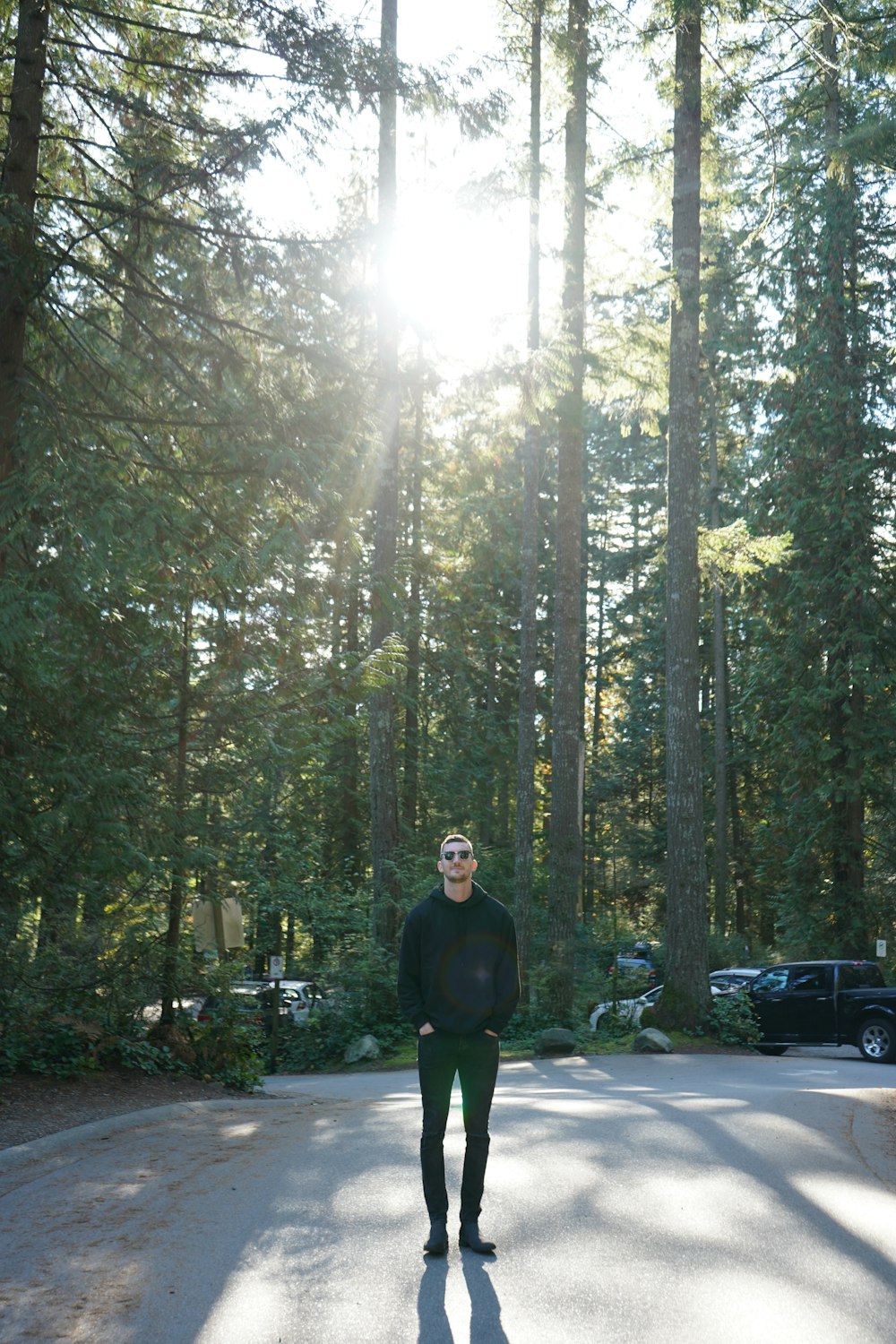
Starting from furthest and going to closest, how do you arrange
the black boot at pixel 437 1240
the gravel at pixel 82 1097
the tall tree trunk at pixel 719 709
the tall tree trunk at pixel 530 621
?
the tall tree trunk at pixel 719 709 < the tall tree trunk at pixel 530 621 < the gravel at pixel 82 1097 < the black boot at pixel 437 1240

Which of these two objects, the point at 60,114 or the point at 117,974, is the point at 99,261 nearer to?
the point at 60,114

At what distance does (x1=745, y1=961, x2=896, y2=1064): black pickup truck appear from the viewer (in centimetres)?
2016

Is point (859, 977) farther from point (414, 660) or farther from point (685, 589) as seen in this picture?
point (414, 660)

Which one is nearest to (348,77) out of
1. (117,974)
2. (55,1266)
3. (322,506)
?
(322,506)

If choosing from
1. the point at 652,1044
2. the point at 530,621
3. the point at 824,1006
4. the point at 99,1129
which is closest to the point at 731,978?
the point at 824,1006

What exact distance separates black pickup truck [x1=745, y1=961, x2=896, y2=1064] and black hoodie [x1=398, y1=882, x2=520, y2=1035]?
15.4 metres

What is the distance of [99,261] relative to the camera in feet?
42.7

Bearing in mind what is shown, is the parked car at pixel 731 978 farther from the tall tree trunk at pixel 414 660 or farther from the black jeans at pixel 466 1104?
the black jeans at pixel 466 1104

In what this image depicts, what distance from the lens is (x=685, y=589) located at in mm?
19375

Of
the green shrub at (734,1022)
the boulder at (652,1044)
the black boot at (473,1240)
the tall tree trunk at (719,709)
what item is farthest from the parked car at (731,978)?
the black boot at (473,1240)

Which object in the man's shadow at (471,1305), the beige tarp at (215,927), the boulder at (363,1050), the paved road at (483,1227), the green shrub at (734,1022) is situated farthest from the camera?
the boulder at (363,1050)

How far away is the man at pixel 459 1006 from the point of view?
6.07 meters

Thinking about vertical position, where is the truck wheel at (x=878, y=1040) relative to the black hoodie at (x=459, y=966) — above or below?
below

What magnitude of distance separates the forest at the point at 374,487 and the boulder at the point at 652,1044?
0.89 meters
